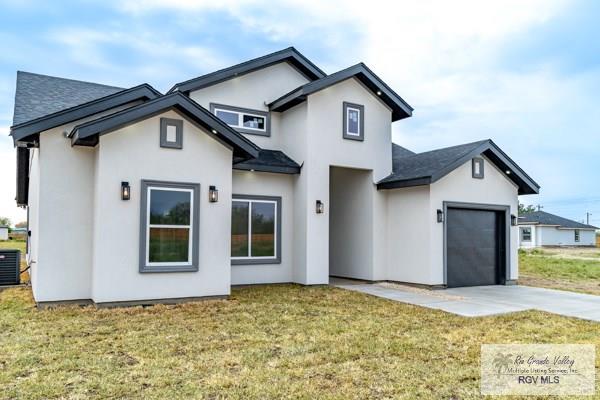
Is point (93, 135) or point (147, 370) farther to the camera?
point (93, 135)

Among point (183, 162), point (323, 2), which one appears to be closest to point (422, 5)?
point (323, 2)

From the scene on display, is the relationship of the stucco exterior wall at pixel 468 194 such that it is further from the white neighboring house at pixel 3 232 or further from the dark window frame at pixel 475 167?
the white neighboring house at pixel 3 232

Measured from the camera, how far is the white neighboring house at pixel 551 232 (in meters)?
44.9

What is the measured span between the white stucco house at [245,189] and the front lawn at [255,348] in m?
1.21

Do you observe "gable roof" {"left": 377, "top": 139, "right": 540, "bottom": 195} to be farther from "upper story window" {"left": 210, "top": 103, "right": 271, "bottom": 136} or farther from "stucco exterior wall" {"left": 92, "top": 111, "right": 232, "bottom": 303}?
"stucco exterior wall" {"left": 92, "top": 111, "right": 232, "bottom": 303}

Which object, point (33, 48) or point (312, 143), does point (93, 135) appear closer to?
point (312, 143)

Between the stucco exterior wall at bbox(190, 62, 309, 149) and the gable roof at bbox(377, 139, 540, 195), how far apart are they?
360cm

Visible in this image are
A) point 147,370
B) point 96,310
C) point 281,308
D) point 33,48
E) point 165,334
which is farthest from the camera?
point 33,48

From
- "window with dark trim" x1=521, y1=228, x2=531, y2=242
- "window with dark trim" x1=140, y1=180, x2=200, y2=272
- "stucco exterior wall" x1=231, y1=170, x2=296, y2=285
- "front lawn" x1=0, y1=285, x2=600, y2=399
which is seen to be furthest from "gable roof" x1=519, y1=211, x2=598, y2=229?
"window with dark trim" x1=140, y1=180, x2=200, y2=272

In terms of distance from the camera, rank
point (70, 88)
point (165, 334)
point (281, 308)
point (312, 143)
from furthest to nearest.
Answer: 1. point (312, 143)
2. point (70, 88)
3. point (281, 308)
4. point (165, 334)

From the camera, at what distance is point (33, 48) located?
16.8 m

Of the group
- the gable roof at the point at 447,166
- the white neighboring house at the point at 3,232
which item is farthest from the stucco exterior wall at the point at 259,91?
the white neighboring house at the point at 3,232

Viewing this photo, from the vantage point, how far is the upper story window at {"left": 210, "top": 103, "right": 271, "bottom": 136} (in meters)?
12.1

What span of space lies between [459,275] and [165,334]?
339 inches
